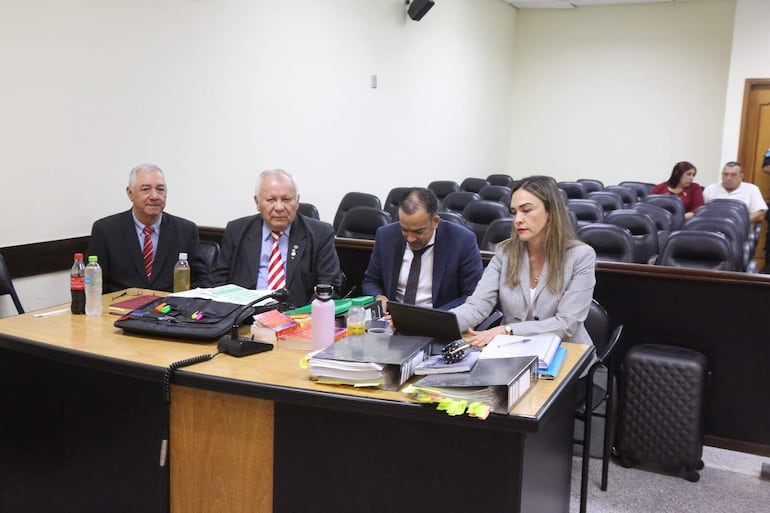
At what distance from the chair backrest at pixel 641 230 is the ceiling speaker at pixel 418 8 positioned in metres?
4.04

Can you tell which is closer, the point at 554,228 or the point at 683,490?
the point at 554,228

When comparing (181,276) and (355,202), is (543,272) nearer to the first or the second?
(181,276)

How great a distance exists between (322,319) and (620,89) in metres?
11.1

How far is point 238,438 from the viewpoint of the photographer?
7.58 feet

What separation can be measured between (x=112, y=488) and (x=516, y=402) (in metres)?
1.46

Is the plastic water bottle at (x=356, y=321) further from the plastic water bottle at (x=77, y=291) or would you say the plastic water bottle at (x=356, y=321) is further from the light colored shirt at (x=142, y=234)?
the light colored shirt at (x=142, y=234)

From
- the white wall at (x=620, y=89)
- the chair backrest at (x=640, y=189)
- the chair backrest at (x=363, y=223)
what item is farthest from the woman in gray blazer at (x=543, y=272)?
the white wall at (x=620, y=89)

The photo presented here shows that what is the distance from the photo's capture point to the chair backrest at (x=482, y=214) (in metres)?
6.40

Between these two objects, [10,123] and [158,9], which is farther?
[158,9]

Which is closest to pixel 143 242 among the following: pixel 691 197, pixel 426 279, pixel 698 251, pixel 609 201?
pixel 426 279

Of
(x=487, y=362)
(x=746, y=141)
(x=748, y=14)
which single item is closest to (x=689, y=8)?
(x=748, y=14)

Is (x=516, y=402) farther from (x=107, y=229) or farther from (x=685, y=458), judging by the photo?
(x=107, y=229)

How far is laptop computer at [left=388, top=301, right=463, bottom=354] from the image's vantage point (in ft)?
8.00

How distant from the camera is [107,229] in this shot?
3.93 meters
